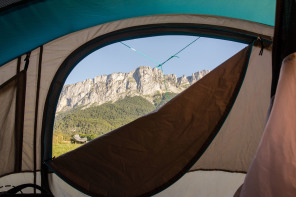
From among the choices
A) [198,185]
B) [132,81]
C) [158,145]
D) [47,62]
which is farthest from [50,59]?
[132,81]

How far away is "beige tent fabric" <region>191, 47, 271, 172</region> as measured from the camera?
1796 mm

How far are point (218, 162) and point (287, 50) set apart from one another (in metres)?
1.28

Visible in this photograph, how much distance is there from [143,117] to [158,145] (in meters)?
0.28

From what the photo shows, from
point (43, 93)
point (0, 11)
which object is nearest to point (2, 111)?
point (43, 93)

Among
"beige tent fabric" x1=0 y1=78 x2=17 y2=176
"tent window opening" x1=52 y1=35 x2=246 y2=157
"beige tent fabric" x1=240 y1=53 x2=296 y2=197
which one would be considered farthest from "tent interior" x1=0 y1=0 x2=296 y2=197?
"beige tent fabric" x1=240 y1=53 x2=296 y2=197

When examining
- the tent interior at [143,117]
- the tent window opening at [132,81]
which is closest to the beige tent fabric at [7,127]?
the tent interior at [143,117]

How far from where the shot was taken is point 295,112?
2.69ft

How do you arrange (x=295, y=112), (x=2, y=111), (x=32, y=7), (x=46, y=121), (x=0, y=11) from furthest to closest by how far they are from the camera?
(x=46, y=121) → (x=2, y=111) → (x=32, y=7) → (x=0, y=11) → (x=295, y=112)

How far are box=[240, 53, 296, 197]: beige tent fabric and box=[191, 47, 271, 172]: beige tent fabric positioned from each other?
975mm

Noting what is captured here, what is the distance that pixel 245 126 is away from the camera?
1.91 meters

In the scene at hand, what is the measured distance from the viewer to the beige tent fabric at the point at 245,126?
1.80 meters

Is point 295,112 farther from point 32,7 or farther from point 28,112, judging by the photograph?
point 28,112

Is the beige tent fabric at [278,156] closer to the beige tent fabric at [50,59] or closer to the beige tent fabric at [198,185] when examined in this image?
the beige tent fabric at [198,185]

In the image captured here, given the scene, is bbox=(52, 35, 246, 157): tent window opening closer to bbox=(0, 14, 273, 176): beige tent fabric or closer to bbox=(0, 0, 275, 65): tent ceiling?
bbox=(0, 14, 273, 176): beige tent fabric
